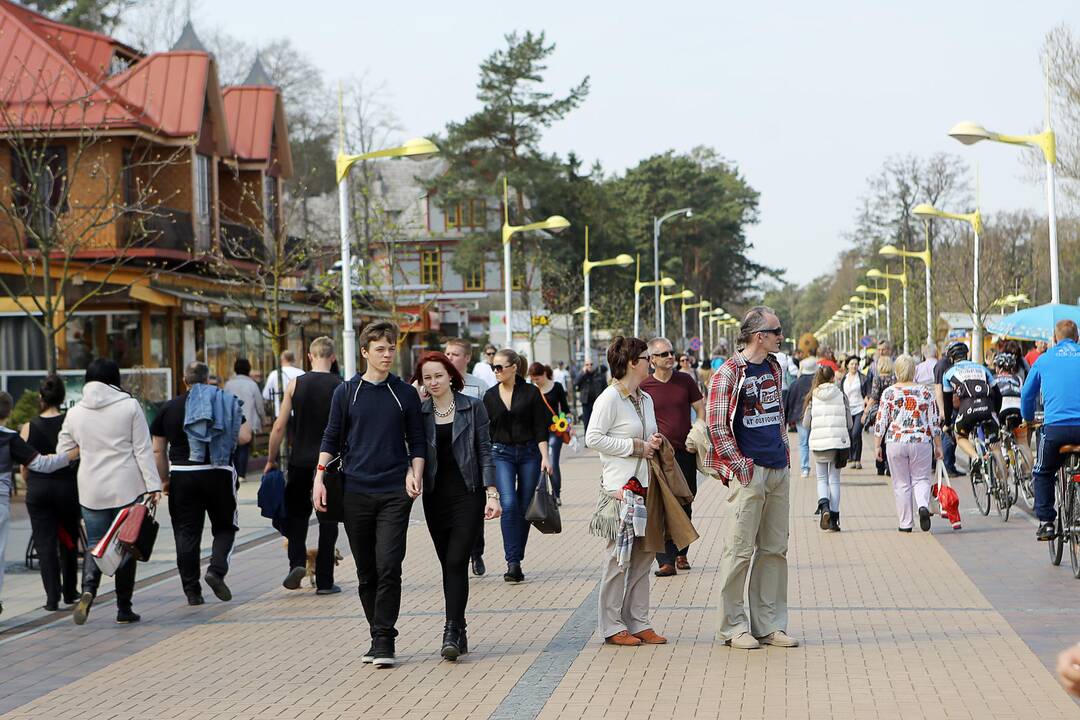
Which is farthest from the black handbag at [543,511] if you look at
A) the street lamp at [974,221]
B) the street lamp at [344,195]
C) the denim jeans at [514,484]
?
the street lamp at [974,221]

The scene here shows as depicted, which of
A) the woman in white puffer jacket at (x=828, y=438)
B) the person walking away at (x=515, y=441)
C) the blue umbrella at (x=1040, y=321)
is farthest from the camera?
the blue umbrella at (x=1040, y=321)

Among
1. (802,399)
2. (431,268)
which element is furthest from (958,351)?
(431,268)

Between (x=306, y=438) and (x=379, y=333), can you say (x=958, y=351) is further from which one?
(x=379, y=333)

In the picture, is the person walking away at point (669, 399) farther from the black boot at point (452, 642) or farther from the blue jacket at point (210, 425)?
the black boot at point (452, 642)

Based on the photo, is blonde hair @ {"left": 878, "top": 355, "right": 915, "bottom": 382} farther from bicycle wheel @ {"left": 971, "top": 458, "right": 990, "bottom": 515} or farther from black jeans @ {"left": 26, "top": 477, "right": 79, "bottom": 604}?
black jeans @ {"left": 26, "top": 477, "right": 79, "bottom": 604}

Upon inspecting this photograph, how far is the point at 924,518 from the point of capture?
14023 mm

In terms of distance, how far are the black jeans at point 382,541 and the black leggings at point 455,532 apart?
23 centimetres

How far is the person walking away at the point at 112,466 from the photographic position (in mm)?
10031

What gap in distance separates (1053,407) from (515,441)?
4.06 metres

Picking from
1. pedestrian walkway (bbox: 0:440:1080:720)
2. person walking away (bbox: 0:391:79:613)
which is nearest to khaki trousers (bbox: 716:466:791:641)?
pedestrian walkway (bbox: 0:440:1080:720)

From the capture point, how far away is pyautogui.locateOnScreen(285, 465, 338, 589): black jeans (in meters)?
10.8

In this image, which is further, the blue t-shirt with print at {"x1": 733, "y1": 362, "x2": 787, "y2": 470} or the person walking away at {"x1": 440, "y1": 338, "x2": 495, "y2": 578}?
the person walking away at {"x1": 440, "y1": 338, "x2": 495, "y2": 578}

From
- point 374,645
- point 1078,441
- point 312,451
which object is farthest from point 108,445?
point 1078,441

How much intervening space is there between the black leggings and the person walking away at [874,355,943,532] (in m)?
6.55
